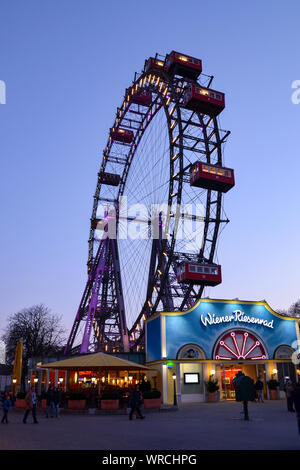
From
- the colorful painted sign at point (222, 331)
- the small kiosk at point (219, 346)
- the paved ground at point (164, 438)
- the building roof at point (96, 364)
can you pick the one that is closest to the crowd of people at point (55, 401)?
the paved ground at point (164, 438)

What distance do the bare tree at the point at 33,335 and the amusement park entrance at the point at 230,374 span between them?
36.8m

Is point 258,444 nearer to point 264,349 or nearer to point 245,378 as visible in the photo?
point 245,378

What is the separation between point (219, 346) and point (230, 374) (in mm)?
3422

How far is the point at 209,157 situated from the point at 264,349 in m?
18.4

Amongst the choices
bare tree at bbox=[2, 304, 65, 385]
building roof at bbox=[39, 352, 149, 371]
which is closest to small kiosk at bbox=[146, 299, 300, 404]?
building roof at bbox=[39, 352, 149, 371]

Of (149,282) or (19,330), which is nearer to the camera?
(149,282)

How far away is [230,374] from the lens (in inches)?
1310

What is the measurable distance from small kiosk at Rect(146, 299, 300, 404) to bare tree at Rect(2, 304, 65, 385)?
113 feet

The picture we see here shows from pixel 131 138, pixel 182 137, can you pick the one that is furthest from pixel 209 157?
pixel 131 138

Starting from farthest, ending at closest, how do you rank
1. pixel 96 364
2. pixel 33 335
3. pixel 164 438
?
1. pixel 33 335
2. pixel 96 364
3. pixel 164 438

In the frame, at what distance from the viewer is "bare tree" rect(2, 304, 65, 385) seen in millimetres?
63250

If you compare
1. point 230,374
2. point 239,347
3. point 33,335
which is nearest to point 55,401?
point 239,347

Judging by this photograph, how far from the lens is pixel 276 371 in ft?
104

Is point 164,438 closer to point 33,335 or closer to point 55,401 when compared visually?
point 55,401
